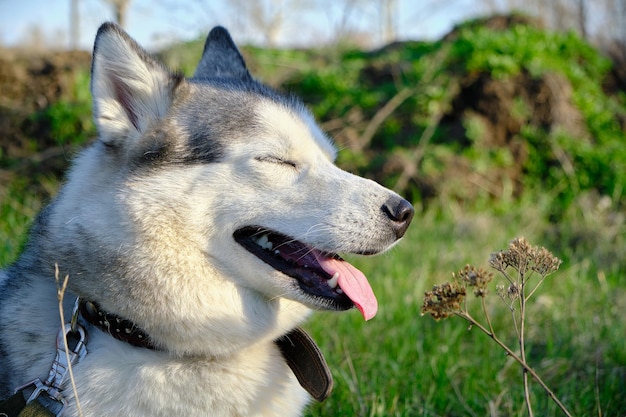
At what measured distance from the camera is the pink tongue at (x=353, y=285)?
2.35 m

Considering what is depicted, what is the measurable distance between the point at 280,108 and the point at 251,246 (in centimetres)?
64

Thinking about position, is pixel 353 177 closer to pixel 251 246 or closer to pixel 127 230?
pixel 251 246

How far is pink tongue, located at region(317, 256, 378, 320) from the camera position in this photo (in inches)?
92.7

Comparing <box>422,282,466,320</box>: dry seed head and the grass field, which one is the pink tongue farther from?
the grass field

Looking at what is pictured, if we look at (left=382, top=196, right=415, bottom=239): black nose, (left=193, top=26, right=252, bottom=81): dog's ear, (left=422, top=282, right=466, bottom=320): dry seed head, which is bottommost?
(left=422, top=282, right=466, bottom=320): dry seed head

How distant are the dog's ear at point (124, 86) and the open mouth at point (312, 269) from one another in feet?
1.96

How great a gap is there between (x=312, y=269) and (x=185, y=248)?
51cm

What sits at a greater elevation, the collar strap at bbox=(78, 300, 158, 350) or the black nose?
the black nose

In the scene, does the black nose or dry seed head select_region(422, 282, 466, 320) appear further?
the black nose

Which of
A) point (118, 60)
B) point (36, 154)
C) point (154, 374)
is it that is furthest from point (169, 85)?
point (36, 154)

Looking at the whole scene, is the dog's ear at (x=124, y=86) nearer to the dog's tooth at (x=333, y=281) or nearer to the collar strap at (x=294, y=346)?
the collar strap at (x=294, y=346)

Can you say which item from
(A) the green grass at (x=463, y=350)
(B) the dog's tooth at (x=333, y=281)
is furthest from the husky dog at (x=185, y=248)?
(A) the green grass at (x=463, y=350)

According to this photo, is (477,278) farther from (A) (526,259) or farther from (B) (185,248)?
(B) (185,248)

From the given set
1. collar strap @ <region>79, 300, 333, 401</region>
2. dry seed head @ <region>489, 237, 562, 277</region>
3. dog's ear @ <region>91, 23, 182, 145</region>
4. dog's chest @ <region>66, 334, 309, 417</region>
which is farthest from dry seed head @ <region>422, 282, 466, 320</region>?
dog's ear @ <region>91, 23, 182, 145</region>
